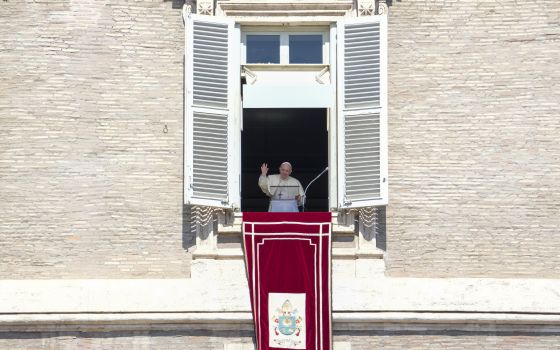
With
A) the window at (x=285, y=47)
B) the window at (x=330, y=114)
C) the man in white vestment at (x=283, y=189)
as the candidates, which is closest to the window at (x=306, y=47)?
the window at (x=285, y=47)

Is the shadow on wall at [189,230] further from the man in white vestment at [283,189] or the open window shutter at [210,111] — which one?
the man in white vestment at [283,189]

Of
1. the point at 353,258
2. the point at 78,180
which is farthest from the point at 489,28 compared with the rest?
the point at 78,180

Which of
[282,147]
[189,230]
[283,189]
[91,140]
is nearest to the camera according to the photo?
[189,230]

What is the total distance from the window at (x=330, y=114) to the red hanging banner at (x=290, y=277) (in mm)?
420

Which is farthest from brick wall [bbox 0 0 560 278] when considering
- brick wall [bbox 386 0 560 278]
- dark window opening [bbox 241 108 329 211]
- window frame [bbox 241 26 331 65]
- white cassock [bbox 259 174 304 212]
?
dark window opening [bbox 241 108 329 211]

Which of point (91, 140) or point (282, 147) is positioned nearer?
point (91, 140)

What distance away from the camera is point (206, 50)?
1634cm

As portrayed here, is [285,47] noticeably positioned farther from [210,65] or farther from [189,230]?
[189,230]

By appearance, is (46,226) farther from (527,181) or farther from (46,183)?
(527,181)

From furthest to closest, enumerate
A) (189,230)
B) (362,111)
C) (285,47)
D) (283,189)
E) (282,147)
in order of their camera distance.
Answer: (282,147), (285,47), (283,189), (189,230), (362,111)

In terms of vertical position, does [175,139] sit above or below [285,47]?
below

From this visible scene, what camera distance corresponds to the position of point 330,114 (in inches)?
652

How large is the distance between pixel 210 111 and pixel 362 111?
165 centimetres

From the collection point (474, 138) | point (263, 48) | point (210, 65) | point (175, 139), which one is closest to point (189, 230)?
point (175, 139)
